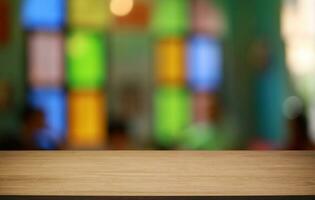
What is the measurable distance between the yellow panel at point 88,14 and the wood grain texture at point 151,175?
1.54 meters

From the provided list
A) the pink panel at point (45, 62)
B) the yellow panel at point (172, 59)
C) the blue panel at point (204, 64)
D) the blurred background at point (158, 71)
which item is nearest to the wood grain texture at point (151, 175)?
the blurred background at point (158, 71)

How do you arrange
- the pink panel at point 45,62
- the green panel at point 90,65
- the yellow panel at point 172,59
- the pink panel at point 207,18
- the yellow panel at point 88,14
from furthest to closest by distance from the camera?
the pink panel at point 207,18 → the yellow panel at point 172,59 → the yellow panel at point 88,14 → the green panel at point 90,65 → the pink panel at point 45,62

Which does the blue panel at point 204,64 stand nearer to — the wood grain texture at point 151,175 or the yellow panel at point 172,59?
the yellow panel at point 172,59

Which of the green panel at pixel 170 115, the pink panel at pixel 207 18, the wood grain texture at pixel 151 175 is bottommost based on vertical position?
the green panel at pixel 170 115

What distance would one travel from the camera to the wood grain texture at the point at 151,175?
1.80 feet

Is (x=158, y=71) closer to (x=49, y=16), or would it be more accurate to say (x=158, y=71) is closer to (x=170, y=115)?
(x=170, y=115)

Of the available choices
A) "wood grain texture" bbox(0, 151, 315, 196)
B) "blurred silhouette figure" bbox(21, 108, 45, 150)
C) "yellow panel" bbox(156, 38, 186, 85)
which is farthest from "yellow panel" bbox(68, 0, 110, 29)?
"wood grain texture" bbox(0, 151, 315, 196)

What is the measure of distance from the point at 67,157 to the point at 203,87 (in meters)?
1.88

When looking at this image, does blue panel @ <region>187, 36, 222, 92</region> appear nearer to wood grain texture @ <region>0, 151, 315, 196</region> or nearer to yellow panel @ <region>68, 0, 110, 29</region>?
yellow panel @ <region>68, 0, 110, 29</region>

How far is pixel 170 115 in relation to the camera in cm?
154

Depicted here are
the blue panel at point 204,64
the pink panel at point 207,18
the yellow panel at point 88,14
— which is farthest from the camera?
the pink panel at point 207,18

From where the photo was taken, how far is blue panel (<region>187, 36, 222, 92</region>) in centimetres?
243

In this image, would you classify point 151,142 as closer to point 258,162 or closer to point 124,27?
point 258,162

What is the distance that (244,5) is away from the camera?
67.9 inches
